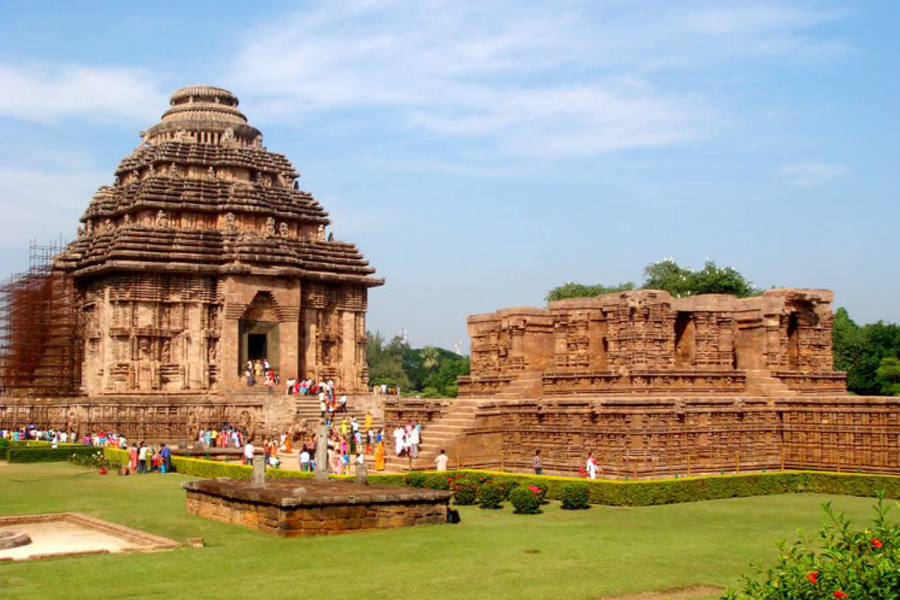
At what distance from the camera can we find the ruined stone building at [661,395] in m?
23.7

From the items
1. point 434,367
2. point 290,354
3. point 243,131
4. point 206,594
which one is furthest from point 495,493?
point 434,367

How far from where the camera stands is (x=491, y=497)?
2003cm

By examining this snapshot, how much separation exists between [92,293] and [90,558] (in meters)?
30.0

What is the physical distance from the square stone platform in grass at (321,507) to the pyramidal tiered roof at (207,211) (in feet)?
80.3

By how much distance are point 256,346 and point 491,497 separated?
24.8 m

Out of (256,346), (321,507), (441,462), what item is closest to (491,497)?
(441,462)

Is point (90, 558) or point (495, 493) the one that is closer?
point (90, 558)

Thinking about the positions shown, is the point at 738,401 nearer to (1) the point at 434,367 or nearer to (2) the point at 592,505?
(2) the point at 592,505

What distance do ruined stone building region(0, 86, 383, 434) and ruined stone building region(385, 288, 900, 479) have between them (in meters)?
11.4

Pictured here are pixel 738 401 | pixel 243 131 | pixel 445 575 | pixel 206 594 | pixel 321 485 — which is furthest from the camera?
pixel 243 131

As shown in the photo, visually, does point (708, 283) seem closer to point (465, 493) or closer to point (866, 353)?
point (866, 353)

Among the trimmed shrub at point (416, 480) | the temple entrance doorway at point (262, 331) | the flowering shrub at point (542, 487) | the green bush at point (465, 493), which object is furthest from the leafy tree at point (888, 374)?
the green bush at point (465, 493)

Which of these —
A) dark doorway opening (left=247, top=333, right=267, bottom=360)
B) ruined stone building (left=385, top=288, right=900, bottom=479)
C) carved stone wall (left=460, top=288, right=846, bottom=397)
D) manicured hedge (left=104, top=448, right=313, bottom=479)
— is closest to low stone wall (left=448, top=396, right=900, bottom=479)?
ruined stone building (left=385, top=288, right=900, bottom=479)

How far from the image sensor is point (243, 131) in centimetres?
4800
